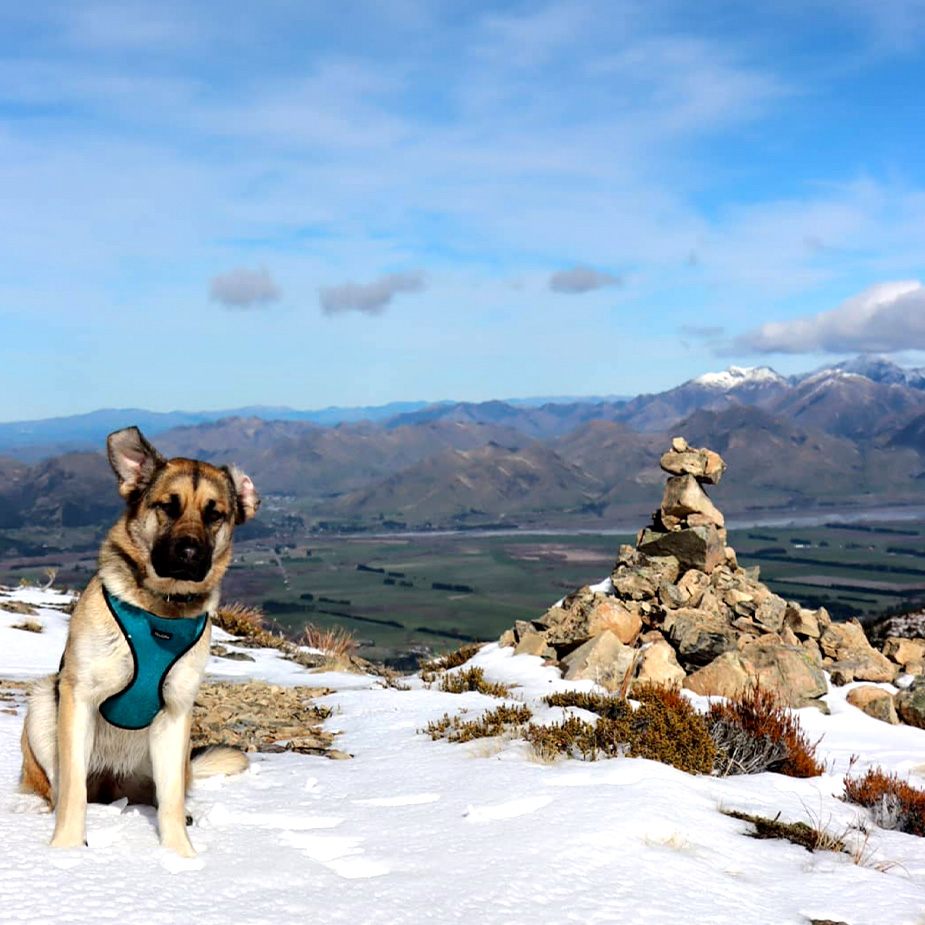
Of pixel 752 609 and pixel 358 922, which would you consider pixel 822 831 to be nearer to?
pixel 358 922

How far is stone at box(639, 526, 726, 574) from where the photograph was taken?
16.8 meters

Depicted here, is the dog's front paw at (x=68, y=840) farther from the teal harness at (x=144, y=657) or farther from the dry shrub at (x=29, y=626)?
the dry shrub at (x=29, y=626)

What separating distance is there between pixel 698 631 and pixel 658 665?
1496 mm

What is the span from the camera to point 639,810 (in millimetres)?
5418

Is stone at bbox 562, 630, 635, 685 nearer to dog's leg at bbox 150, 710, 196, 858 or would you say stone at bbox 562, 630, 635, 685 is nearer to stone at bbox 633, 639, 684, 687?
stone at bbox 633, 639, 684, 687

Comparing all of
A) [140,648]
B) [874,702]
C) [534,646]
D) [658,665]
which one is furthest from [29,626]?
[874,702]

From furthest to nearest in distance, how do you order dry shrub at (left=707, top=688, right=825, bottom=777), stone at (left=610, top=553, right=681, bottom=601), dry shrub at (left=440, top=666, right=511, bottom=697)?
stone at (left=610, top=553, right=681, bottom=601) → dry shrub at (left=440, top=666, right=511, bottom=697) → dry shrub at (left=707, top=688, right=825, bottom=777)

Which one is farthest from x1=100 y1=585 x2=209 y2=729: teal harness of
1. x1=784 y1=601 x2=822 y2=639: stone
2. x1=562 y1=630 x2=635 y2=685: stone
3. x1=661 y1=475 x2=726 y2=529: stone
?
x1=661 y1=475 x2=726 y2=529: stone

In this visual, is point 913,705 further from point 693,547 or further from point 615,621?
point 693,547

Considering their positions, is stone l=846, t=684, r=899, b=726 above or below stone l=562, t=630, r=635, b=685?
below

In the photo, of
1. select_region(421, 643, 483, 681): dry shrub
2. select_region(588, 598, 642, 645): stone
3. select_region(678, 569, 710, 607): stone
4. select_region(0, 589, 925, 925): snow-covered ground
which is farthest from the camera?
select_region(678, 569, 710, 607): stone

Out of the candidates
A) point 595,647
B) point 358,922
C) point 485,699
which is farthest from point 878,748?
point 358,922

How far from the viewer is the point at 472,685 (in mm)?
11836

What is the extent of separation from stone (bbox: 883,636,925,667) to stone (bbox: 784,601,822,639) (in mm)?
1420
